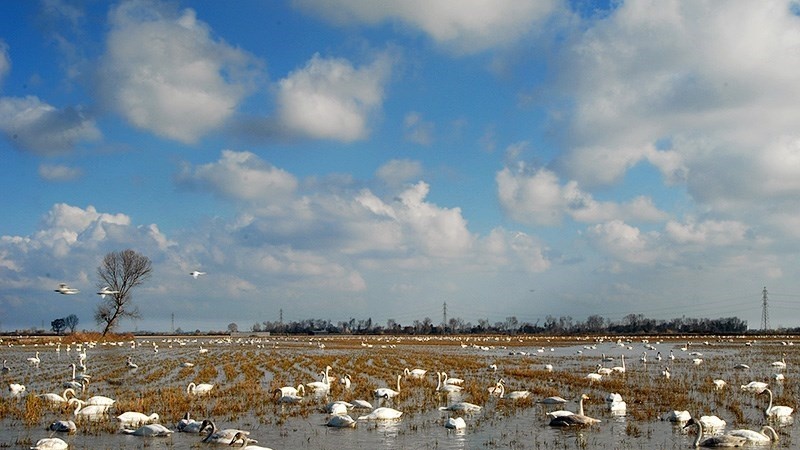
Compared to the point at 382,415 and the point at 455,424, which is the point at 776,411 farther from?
the point at 382,415

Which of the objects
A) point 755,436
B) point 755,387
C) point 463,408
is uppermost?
point 755,436

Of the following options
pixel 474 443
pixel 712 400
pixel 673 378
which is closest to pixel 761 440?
pixel 474 443

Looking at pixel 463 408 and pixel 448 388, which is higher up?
pixel 463 408

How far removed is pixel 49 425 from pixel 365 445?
22.7ft

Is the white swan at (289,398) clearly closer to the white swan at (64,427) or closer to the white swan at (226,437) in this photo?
the white swan at (226,437)

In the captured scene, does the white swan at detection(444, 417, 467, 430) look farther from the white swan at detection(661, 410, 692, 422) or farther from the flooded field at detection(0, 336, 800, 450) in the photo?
the white swan at detection(661, 410, 692, 422)

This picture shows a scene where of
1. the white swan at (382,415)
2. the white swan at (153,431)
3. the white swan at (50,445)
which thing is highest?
the white swan at (50,445)

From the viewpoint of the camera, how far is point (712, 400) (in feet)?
68.8

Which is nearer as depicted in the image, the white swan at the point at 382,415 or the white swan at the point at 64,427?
the white swan at the point at 64,427

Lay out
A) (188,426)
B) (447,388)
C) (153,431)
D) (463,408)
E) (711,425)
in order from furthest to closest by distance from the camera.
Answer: (447,388), (463,408), (711,425), (188,426), (153,431)

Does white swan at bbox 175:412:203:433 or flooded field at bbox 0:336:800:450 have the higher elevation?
white swan at bbox 175:412:203:433

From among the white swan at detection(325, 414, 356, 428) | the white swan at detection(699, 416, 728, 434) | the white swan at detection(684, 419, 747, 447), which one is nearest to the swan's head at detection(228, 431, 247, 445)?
the white swan at detection(325, 414, 356, 428)

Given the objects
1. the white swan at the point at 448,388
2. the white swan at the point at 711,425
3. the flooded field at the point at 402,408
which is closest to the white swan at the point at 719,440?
the flooded field at the point at 402,408

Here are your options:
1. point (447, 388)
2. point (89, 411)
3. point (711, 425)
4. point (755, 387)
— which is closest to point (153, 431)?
point (89, 411)
